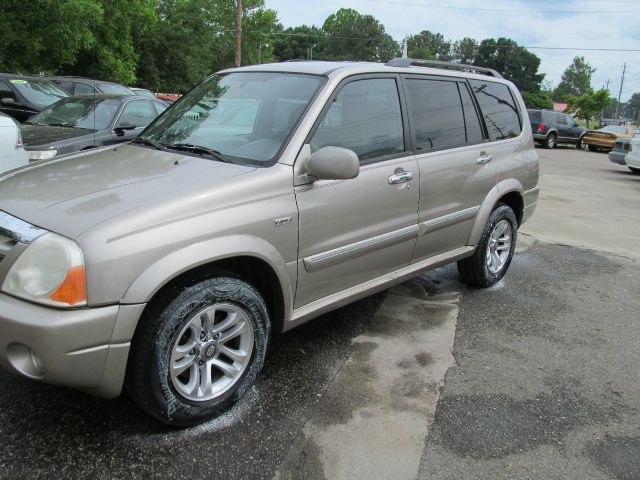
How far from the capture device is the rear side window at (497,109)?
4.51 metres

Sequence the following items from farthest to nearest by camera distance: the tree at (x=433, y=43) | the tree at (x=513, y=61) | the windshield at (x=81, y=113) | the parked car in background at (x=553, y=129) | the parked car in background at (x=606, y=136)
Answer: the tree at (x=433, y=43) < the tree at (x=513, y=61) < the parked car in background at (x=553, y=129) < the parked car in background at (x=606, y=136) < the windshield at (x=81, y=113)

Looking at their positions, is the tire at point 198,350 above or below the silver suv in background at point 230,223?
below

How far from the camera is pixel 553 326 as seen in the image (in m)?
4.13

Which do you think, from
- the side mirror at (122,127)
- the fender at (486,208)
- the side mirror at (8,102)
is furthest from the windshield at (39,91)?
the fender at (486,208)

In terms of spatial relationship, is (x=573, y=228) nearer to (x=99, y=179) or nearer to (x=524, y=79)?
(x=99, y=179)

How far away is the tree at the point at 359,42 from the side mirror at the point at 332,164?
310ft

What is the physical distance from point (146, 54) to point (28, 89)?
2670 cm

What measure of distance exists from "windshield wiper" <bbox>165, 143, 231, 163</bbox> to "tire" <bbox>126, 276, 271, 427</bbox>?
74cm

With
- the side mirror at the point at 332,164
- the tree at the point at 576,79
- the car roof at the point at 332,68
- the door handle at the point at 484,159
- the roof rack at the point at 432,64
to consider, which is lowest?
the door handle at the point at 484,159

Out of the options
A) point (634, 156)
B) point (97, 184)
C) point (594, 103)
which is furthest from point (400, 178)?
point (594, 103)

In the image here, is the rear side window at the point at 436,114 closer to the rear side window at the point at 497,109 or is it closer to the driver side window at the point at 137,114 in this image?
the rear side window at the point at 497,109

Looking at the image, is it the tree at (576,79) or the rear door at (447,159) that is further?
the tree at (576,79)

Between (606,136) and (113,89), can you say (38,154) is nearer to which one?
(113,89)

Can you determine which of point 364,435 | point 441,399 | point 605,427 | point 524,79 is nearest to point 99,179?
point 364,435
